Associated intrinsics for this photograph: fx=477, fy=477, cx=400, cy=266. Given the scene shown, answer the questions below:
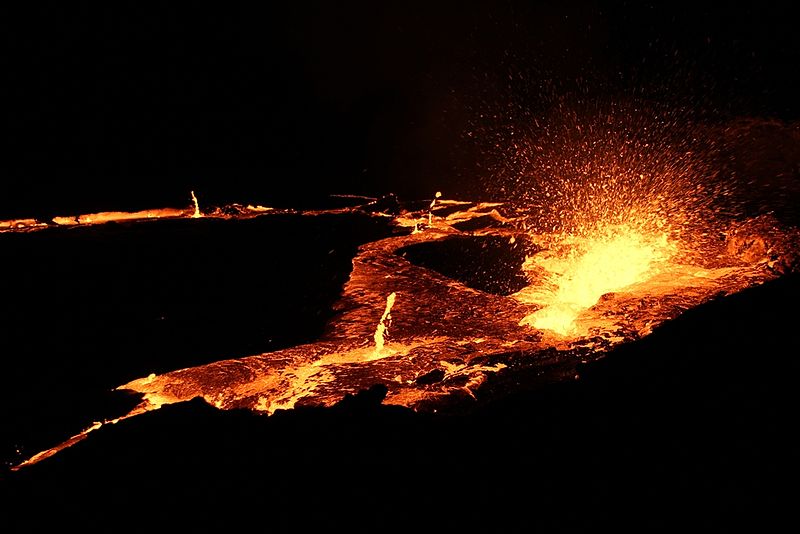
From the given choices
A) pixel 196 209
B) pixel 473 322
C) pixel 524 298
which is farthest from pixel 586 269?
pixel 196 209

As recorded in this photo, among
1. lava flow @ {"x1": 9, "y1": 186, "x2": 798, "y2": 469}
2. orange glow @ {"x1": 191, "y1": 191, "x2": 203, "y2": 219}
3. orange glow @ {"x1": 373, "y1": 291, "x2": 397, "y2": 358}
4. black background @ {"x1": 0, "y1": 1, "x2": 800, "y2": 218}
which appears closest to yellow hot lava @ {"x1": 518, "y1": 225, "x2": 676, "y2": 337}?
lava flow @ {"x1": 9, "y1": 186, "x2": 798, "y2": 469}

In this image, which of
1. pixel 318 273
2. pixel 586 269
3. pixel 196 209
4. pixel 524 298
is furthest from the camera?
pixel 196 209

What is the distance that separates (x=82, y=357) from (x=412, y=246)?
3179 millimetres

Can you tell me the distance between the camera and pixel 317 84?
1023cm

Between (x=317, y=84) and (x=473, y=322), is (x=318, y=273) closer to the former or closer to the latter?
(x=473, y=322)

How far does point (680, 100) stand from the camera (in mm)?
8477

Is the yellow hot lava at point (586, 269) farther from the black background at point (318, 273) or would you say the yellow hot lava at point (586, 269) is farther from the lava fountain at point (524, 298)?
the black background at point (318, 273)

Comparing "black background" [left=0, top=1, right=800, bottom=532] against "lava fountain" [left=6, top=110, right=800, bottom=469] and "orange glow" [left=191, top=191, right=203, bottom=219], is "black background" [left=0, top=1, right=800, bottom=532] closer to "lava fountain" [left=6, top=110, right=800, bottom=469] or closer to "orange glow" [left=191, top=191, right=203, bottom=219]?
"orange glow" [left=191, top=191, right=203, bottom=219]

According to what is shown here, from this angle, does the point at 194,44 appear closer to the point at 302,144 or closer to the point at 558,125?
the point at 302,144

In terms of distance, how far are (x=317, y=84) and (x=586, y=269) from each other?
7972 mm

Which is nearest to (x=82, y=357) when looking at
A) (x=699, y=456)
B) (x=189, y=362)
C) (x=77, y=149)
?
(x=189, y=362)

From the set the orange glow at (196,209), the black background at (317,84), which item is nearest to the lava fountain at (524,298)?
the black background at (317,84)

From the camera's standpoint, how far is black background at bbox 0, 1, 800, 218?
7750mm

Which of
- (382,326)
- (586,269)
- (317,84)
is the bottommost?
(382,326)
